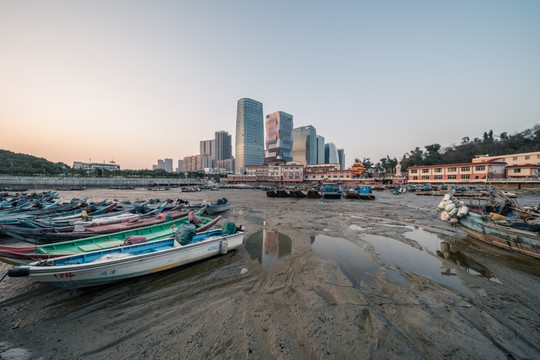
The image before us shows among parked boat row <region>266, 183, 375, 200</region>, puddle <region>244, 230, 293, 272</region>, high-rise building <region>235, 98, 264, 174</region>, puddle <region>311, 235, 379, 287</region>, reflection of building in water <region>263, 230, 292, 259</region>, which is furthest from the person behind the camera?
high-rise building <region>235, 98, 264, 174</region>

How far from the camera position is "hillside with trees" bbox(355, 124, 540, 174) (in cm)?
7500

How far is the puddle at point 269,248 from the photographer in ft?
28.8

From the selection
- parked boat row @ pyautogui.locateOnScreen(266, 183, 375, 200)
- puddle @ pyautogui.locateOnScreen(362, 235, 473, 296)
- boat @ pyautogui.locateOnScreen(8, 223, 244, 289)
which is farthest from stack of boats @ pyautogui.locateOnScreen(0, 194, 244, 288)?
parked boat row @ pyautogui.locateOnScreen(266, 183, 375, 200)

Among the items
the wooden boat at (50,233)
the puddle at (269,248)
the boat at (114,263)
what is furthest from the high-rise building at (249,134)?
the boat at (114,263)

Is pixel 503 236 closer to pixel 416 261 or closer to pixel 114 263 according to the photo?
pixel 416 261

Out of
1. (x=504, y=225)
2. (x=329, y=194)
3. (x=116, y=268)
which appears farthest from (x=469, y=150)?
(x=116, y=268)

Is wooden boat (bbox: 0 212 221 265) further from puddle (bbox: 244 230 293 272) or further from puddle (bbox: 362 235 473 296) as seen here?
puddle (bbox: 362 235 473 296)

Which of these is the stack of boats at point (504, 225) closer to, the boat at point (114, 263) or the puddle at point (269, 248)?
the puddle at point (269, 248)

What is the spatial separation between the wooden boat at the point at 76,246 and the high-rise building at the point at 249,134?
453 ft

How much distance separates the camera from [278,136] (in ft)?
497

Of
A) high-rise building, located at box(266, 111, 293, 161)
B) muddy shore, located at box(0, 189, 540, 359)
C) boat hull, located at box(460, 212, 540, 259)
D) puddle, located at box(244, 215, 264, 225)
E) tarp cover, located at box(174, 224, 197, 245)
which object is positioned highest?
high-rise building, located at box(266, 111, 293, 161)

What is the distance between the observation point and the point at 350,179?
77500 millimetres

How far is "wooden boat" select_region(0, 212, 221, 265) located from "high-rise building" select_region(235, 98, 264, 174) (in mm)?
138107

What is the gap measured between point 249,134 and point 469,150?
12721 cm
